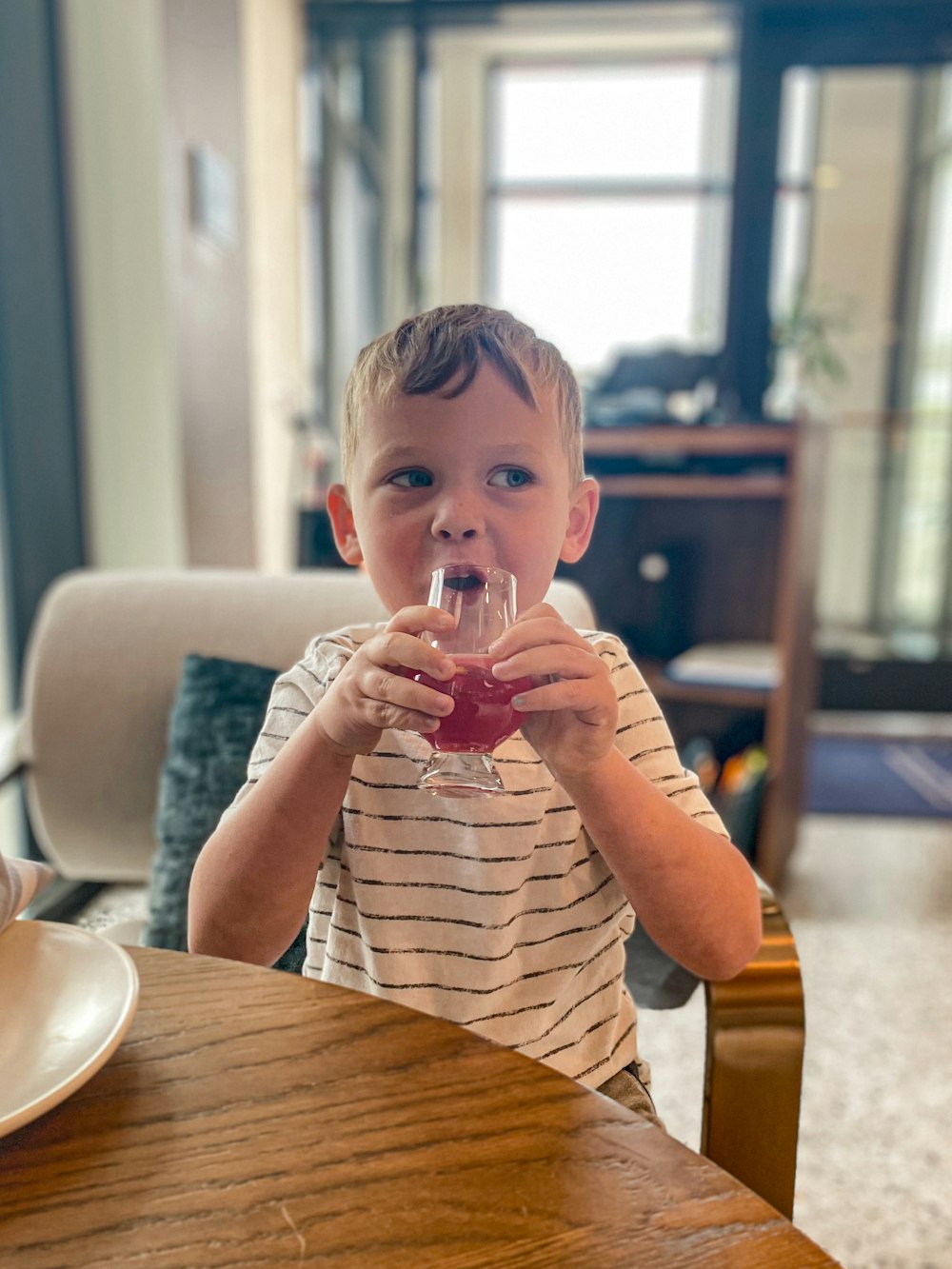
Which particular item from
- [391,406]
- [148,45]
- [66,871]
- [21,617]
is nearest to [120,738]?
[66,871]

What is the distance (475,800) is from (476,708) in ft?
0.72

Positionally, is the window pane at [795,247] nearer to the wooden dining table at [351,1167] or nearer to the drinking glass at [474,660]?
the drinking glass at [474,660]

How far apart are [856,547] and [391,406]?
4379 mm

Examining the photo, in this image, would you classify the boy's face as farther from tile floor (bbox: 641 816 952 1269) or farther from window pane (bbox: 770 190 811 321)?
window pane (bbox: 770 190 811 321)

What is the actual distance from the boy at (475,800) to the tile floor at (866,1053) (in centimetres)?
20

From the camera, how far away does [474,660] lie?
0.54 metres

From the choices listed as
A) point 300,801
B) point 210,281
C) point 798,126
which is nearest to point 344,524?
point 300,801

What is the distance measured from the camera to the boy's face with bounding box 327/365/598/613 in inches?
25.1

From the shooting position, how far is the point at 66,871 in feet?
4.06

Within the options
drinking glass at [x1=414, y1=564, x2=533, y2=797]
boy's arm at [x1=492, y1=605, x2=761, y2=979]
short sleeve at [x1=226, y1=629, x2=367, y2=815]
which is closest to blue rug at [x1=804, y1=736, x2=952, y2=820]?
boy's arm at [x1=492, y1=605, x2=761, y2=979]

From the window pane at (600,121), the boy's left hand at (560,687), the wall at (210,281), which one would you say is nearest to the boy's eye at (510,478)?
the boy's left hand at (560,687)

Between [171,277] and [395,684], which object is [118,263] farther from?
[395,684]

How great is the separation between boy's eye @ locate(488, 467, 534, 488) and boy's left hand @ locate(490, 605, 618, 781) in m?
0.11

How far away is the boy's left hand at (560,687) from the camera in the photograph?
0.54 meters
